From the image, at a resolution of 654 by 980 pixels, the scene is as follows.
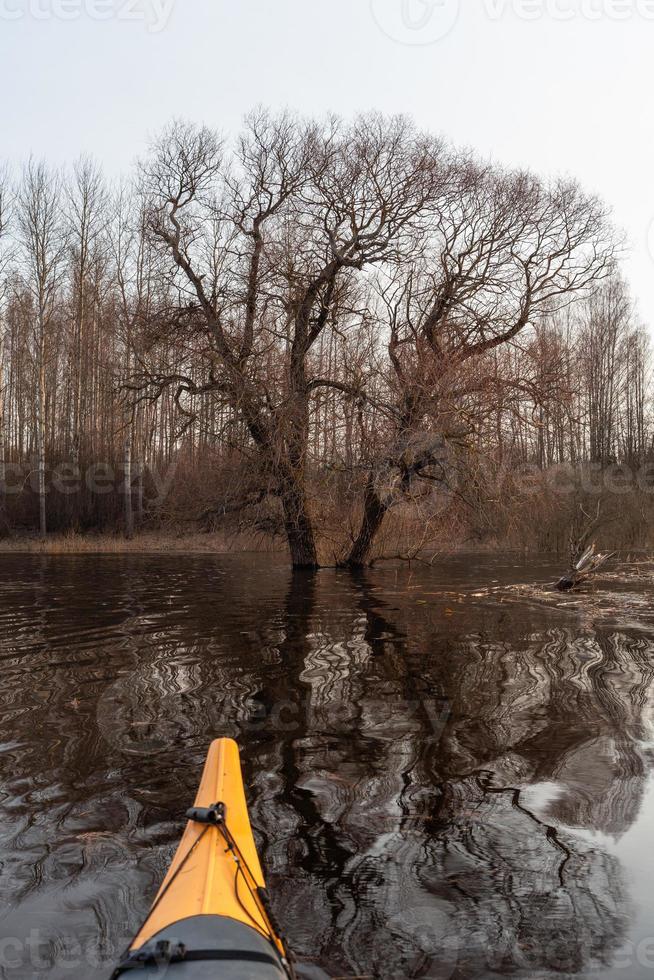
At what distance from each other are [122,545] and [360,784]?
2627 centimetres

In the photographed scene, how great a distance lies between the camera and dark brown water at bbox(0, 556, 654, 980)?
160 inches

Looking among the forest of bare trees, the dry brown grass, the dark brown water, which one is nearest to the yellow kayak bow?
the dark brown water

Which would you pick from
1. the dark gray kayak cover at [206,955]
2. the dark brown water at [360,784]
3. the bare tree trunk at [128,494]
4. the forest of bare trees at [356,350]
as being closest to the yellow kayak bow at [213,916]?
the dark gray kayak cover at [206,955]

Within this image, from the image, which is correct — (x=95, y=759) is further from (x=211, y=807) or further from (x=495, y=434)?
(x=495, y=434)

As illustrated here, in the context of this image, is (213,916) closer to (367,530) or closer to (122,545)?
(367,530)

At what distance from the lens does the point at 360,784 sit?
601 cm

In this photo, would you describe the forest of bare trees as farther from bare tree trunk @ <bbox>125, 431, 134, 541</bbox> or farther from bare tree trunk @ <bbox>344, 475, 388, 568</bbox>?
bare tree trunk @ <bbox>125, 431, 134, 541</bbox>

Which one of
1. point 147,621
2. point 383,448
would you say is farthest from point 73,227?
point 147,621

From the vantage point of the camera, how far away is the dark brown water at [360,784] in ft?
13.3

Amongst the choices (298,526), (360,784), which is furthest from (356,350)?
(360,784)

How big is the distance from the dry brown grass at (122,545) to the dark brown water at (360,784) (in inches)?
659

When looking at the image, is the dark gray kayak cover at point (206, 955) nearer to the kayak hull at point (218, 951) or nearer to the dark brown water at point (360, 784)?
the kayak hull at point (218, 951)

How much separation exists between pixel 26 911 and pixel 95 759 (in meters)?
2.36

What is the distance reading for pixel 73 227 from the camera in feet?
117
